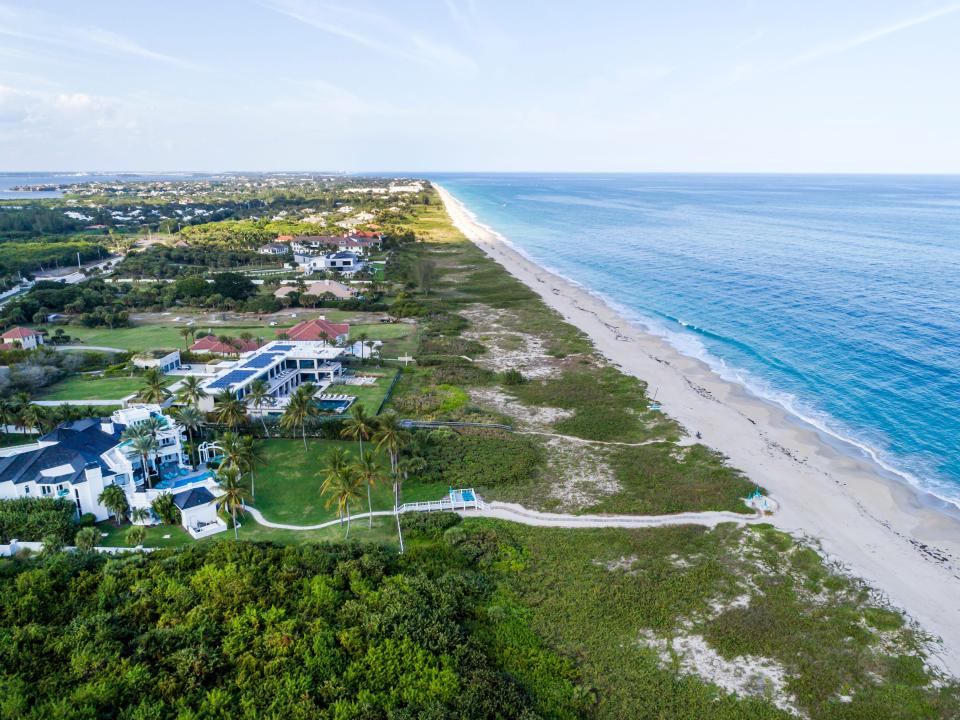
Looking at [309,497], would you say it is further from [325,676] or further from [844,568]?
[844,568]

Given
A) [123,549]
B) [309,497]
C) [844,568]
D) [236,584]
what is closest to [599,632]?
[844,568]

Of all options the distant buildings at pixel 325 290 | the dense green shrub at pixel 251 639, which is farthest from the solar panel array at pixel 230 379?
the distant buildings at pixel 325 290

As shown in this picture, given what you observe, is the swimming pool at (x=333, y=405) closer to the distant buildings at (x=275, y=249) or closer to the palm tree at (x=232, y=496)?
the palm tree at (x=232, y=496)

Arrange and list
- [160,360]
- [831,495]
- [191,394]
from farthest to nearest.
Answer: [160,360] → [191,394] → [831,495]

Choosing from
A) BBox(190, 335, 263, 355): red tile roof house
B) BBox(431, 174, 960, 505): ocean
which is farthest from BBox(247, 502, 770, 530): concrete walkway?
BBox(190, 335, 263, 355): red tile roof house

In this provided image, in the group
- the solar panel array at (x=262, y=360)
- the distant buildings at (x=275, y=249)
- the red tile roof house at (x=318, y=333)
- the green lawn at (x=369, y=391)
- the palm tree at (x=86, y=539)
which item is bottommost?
the green lawn at (x=369, y=391)

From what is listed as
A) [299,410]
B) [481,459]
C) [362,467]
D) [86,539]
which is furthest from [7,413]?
[481,459]

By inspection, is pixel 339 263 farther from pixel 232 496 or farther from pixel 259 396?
pixel 232 496

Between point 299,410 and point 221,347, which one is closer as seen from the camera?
point 299,410
